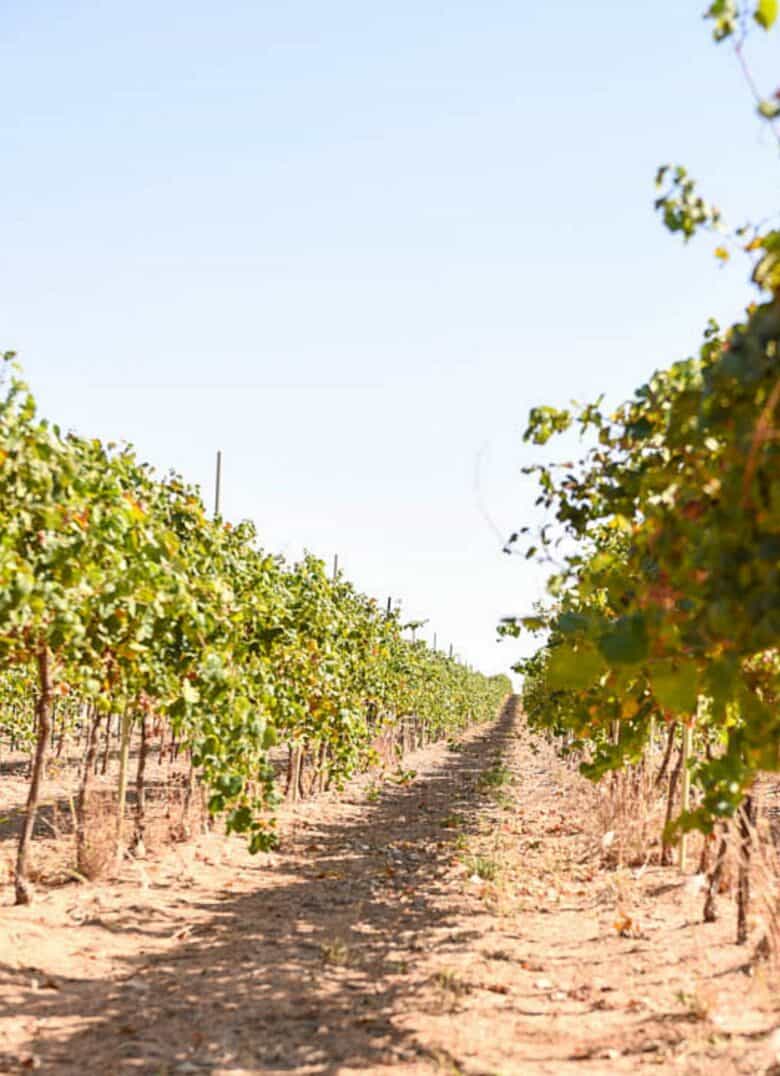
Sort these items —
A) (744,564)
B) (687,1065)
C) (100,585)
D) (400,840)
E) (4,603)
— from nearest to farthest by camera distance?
(744,564)
(687,1065)
(4,603)
(100,585)
(400,840)

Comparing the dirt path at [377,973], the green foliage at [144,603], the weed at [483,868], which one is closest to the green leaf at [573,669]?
the dirt path at [377,973]

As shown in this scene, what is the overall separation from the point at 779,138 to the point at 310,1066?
4207 mm

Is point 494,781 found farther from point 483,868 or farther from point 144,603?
point 144,603

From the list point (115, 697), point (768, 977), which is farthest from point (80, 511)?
point (768, 977)

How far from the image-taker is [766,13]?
2.50 meters

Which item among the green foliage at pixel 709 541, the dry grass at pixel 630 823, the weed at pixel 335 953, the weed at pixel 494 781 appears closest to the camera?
the green foliage at pixel 709 541

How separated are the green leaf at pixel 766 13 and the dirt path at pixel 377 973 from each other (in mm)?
Result: 4034

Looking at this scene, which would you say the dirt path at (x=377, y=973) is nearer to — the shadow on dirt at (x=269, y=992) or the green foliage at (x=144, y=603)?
the shadow on dirt at (x=269, y=992)

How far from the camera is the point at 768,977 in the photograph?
5.02 m

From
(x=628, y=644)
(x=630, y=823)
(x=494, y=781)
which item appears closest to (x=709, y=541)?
(x=628, y=644)

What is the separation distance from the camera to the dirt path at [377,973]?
436 centimetres

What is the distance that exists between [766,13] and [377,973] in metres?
5.36

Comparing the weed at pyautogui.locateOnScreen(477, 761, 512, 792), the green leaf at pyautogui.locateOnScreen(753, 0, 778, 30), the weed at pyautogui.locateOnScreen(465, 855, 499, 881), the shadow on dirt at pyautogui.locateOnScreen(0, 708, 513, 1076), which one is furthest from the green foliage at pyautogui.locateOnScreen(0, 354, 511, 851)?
the weed at pyautogui.locateOnScreen(477, 761, 512, 792)

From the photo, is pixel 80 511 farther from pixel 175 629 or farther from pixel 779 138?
pixel 779 138
